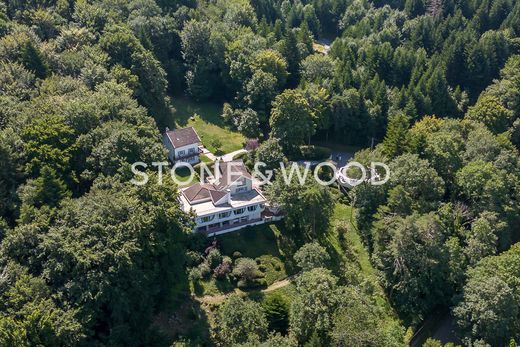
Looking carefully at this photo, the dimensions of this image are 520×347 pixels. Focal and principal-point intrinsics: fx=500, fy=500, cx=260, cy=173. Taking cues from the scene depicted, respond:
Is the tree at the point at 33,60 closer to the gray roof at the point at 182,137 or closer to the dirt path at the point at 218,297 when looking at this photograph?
the gray roof at the point at 182,137

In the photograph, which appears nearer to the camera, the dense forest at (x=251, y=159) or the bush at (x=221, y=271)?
the dense forest at (x=251, y=159)

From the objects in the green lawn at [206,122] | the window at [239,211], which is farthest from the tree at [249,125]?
the window at [239,211]

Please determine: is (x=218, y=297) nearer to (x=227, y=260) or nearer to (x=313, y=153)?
(x=227, y=260)

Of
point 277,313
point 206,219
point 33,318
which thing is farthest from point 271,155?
point 33,318

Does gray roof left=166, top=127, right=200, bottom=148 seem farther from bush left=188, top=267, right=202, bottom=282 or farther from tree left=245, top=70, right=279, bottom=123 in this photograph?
bush left=188, top=267, right=202, bottom=282

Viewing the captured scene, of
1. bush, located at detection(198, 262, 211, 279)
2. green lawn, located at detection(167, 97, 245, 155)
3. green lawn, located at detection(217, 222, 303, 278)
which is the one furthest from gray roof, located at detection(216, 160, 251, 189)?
green lawn, located at detection(167, 97, 245, 155)

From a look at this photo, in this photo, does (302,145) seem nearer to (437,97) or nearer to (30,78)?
A: (437,97)
